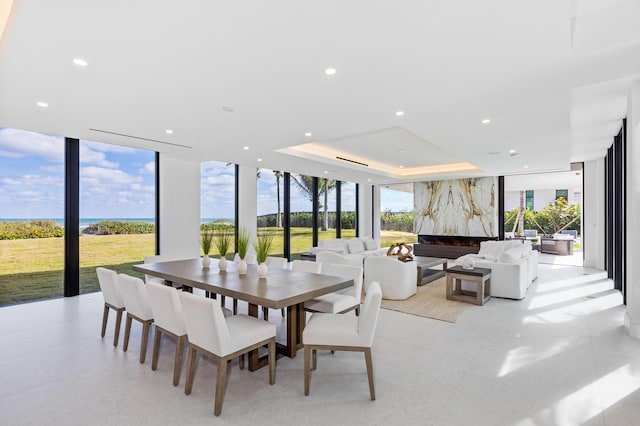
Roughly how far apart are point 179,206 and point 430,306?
5439 mm

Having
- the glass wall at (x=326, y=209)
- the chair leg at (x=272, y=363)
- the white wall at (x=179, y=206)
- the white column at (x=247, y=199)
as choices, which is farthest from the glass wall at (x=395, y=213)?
the chair leg at (x=272, y=363)

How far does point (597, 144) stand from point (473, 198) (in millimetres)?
4154

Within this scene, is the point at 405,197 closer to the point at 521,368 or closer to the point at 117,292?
the point at 521,368

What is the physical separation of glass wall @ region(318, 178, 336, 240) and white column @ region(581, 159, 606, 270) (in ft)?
23.3

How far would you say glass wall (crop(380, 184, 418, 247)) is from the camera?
12103 mm

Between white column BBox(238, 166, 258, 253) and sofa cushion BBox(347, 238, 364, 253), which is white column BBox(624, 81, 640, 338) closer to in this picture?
sofa cushion BBox(347, 238, 364, 253)

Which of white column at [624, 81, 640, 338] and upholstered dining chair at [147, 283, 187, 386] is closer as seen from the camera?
upholstered dining chair at [147, 283, 187, 386]

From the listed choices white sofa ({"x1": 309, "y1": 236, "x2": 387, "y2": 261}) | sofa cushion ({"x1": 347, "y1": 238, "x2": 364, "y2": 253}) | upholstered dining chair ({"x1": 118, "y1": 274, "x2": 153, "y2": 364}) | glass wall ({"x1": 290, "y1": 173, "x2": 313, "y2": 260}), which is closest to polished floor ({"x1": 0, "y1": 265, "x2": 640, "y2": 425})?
upholstered dining chair ({"x1": 118, "y1": 274, "x2": 153, "y2": 364})

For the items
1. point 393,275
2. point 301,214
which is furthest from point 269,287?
point 301,214

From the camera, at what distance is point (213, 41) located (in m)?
2.35

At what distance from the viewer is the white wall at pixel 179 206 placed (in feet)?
21.6

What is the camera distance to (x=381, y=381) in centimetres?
264

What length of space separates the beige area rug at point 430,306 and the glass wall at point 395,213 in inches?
257

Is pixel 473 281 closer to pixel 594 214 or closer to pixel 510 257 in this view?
pixel 510 257
